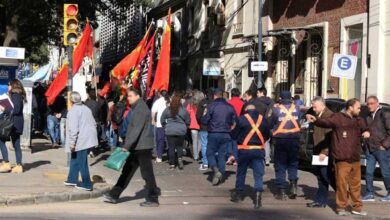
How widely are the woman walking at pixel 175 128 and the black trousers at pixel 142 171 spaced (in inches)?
184

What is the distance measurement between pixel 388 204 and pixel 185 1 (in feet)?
90.2

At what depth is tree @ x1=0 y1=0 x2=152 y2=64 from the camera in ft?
76.8

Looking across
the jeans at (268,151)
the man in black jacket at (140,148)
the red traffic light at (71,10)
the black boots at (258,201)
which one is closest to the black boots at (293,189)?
the black boots at (258,201)

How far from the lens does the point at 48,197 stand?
1015 centimetres

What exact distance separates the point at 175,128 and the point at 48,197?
16.9 ft

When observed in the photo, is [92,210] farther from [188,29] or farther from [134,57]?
[188,29]

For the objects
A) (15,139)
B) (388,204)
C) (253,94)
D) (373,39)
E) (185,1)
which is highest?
(185,1)

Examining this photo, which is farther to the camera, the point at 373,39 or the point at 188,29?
the point at 188,29

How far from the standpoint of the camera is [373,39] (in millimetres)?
18203

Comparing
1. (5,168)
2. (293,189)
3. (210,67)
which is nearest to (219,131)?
(293,189)

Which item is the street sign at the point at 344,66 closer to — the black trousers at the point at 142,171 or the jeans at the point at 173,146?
the jeans at the point at 173,146

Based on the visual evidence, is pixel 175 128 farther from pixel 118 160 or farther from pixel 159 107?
pixel 118 160

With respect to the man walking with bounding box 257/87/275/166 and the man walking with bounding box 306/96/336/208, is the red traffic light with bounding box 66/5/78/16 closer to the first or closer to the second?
the man walking with bounding box 257/87/275/166

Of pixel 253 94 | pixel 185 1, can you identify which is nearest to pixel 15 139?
pixel 253 94
